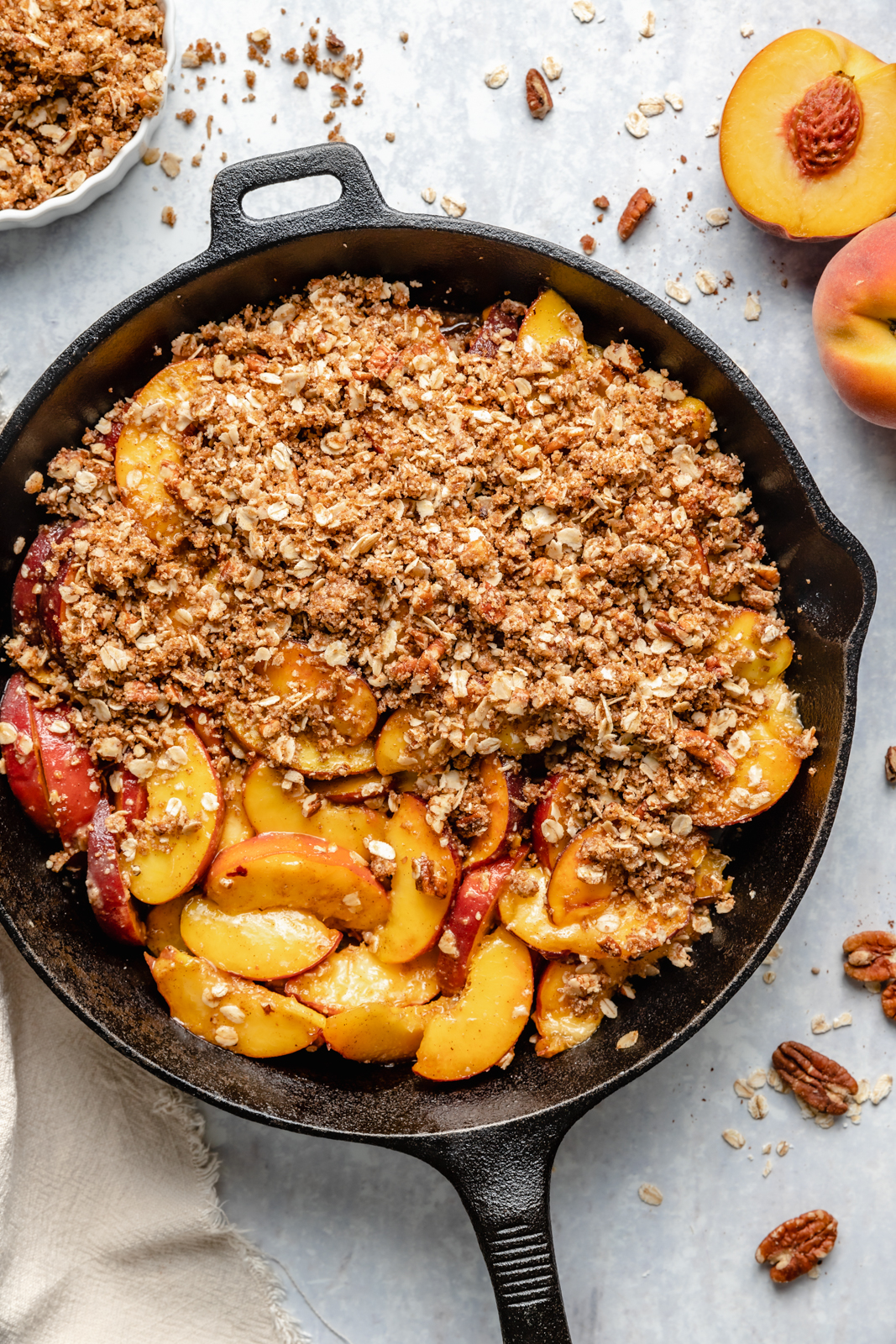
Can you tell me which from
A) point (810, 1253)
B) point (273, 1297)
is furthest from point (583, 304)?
point (273, 1297)

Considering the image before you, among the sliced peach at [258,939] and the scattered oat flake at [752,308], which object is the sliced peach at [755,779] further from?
the scattered oat flake at [752,308]

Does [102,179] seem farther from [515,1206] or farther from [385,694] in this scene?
[515,1206]

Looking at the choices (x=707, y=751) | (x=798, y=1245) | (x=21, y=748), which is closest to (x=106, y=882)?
(x=21, y=748)

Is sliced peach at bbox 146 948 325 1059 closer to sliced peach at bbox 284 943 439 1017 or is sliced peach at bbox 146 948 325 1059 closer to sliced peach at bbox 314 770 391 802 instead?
sliced peach at bbox 284 943 439 1017

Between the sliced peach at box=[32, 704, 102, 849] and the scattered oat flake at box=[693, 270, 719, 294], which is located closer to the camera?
the sliced peach at box=[32, 704, 102, 849]

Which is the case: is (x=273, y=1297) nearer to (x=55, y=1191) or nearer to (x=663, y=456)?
(x=55, y=1191)

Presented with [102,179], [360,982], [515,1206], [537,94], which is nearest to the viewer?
[515,1206]

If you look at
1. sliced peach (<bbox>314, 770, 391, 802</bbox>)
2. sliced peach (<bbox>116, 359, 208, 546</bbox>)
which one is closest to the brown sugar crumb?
sliced peach (<bbox>116, 359, 208, 546</bbox>)
